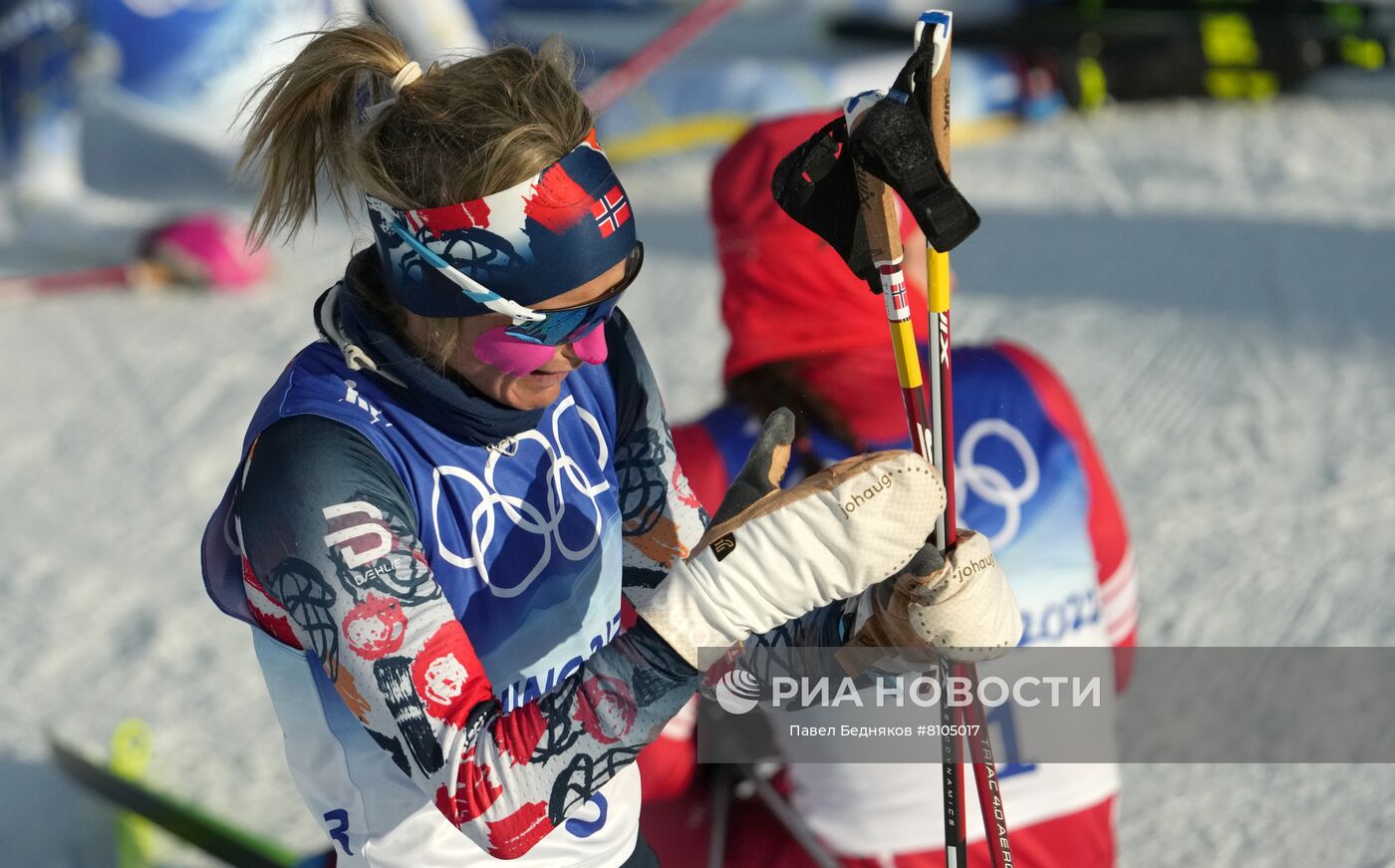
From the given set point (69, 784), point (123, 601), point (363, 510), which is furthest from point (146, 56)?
point (363, 510)

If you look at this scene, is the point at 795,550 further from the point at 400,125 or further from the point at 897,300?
the point at 400,125

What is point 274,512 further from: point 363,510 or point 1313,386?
point 1313,386

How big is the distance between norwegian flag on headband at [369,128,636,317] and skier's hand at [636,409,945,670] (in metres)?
0.29

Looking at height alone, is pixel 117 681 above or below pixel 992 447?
below

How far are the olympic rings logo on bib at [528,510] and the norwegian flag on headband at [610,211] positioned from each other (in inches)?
10.5

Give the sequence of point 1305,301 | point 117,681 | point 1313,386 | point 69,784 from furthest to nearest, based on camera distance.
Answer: point 1305,301
point 1313,386
point 117,681
point 69,784

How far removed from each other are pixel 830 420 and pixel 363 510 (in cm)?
78

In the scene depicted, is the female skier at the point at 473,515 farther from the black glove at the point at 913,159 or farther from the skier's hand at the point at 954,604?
the black glove at the point at 913,159

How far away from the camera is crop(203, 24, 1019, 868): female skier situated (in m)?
1.36

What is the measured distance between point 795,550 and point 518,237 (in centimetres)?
40

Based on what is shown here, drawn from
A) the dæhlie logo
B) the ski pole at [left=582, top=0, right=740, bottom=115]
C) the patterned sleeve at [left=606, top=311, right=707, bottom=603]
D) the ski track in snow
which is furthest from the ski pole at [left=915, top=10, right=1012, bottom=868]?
the ski pole at [left=582, top=0, right=740, bottom=115]

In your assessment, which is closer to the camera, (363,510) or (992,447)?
(363,510)

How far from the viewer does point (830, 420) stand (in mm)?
1976

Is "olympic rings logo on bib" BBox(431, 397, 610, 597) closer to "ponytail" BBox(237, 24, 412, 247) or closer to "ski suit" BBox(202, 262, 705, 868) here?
"ski suit" BBox(202, 262, 705, 868)
